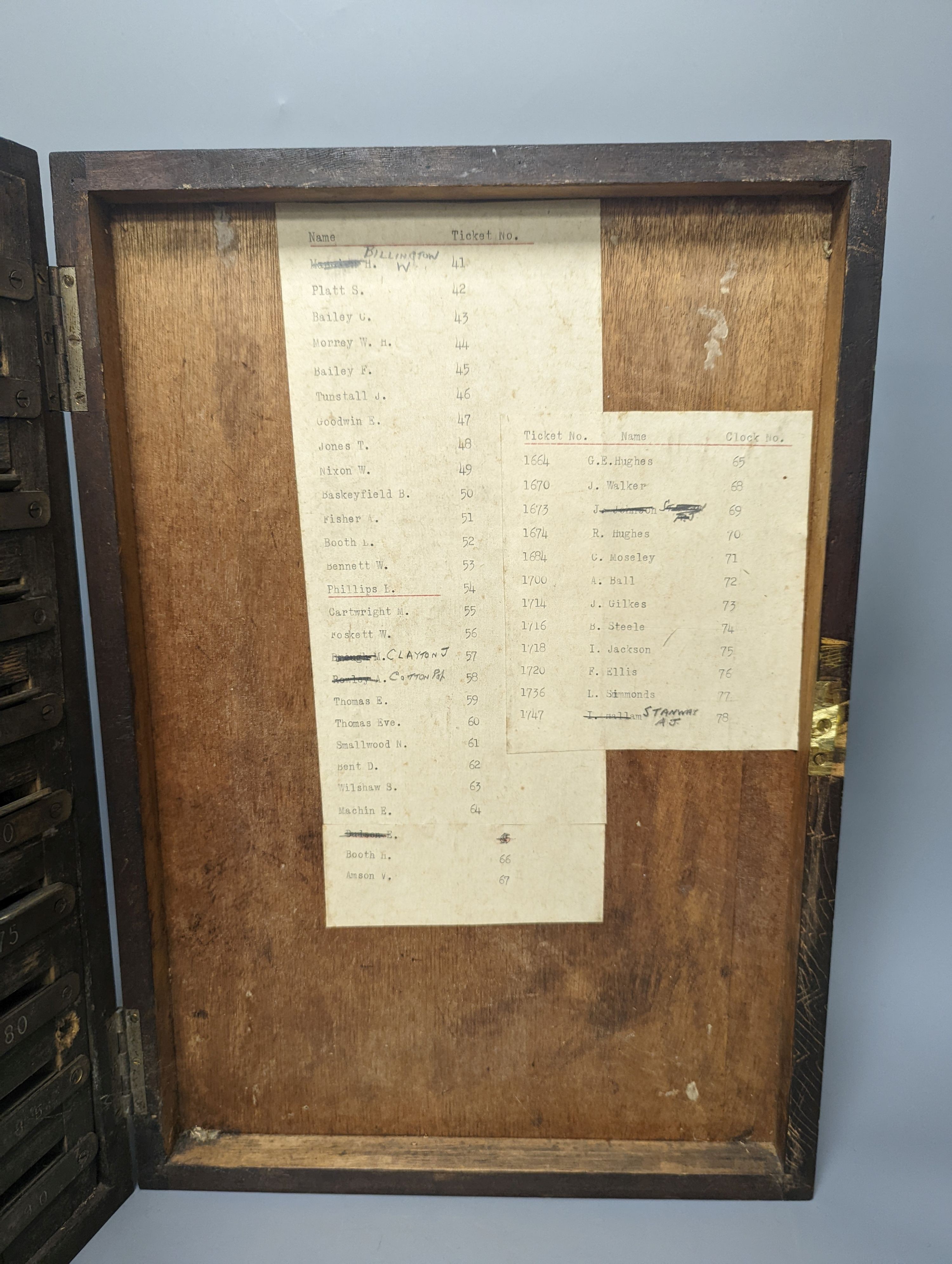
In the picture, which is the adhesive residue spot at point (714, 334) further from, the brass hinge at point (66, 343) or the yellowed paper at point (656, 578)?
the brass hinge at point (66, 343)

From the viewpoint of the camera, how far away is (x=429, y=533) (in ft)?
3.48

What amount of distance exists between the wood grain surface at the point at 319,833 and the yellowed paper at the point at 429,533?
0.03 meters

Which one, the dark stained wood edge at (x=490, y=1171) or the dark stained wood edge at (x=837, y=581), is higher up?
the dark stained wood edge at (x=837, y=581)

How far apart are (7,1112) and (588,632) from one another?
94cm

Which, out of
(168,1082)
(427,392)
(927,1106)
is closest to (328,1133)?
(168,1082)

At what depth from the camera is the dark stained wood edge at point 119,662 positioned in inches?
38.3

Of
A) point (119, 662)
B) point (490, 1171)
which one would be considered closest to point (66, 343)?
point (119, 662)

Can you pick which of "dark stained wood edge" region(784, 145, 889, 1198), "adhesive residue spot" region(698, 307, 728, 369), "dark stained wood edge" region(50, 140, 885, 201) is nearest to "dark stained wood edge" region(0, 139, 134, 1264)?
"dark stained wood edge" region(50, 140, 885, 201)

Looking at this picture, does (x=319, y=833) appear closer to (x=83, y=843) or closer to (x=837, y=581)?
(x=83, y=843)

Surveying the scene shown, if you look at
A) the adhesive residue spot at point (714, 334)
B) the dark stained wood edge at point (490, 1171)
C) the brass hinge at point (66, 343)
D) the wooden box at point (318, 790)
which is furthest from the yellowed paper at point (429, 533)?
the dark stained wood edge at point (490, 1171)

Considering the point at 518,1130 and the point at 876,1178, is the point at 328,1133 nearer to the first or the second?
the point at 518,1130

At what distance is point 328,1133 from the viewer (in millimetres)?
1204

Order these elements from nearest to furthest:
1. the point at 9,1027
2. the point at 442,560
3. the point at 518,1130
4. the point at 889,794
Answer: the point at 9,1027, the point at 442,560, the point at 518,1130, the point at 889,794

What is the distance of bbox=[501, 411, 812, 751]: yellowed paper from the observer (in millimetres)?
1031
